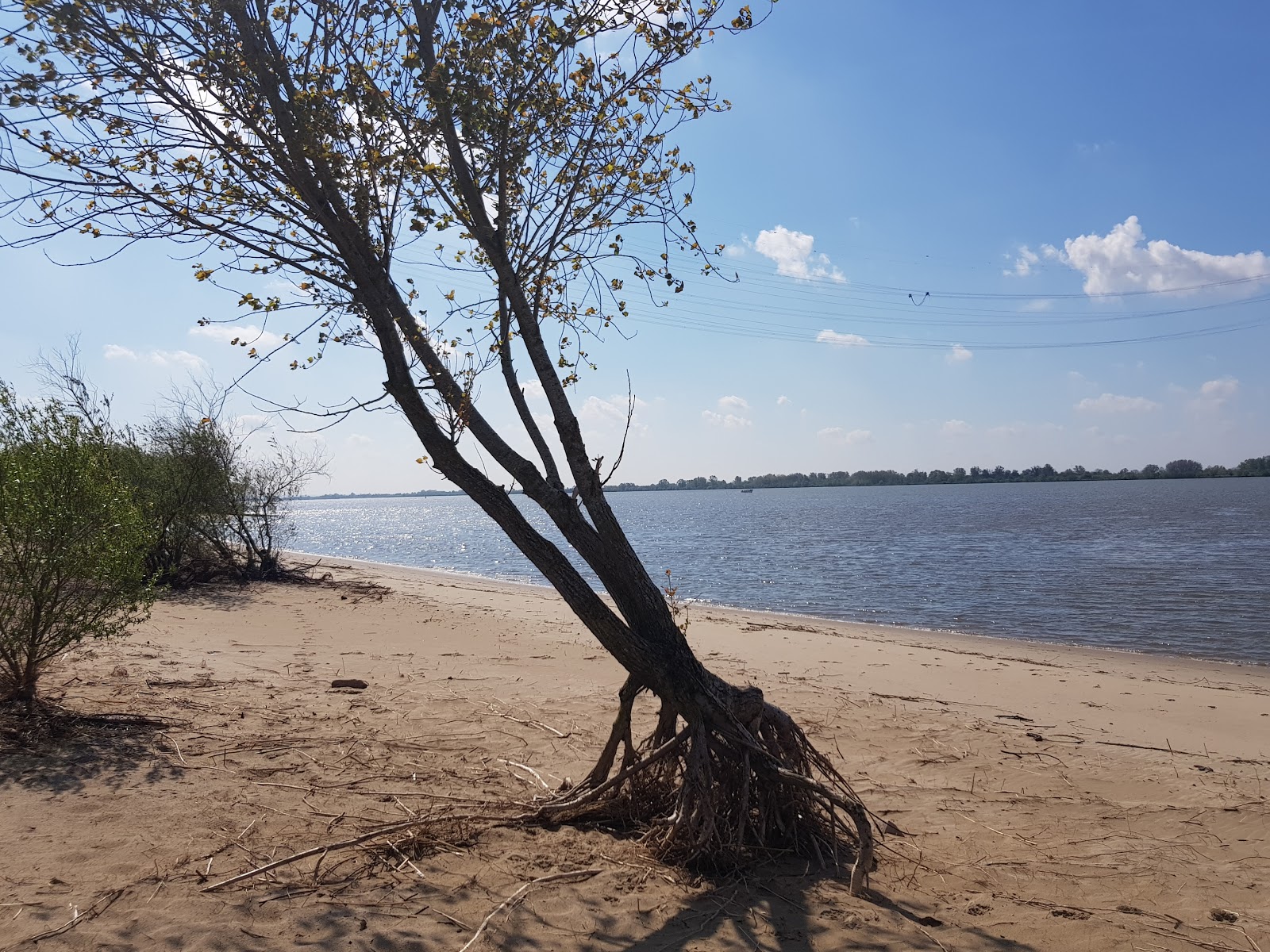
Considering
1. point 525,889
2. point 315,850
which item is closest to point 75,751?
point 315,850

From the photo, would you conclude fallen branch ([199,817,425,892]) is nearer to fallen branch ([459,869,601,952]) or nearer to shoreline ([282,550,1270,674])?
fallen branch ([459,869,601,952])

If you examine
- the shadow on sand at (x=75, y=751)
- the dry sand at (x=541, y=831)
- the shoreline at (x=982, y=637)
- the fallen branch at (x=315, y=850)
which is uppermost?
the shadow on sand at (x=75, y=751)

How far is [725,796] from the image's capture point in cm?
511

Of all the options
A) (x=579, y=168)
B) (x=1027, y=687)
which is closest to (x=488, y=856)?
(x=579, y=168)

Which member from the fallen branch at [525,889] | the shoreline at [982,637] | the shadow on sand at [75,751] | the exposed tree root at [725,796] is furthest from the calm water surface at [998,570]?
the shadow on sand at [75,751]

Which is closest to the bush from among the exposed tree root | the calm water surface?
the exposed tree root

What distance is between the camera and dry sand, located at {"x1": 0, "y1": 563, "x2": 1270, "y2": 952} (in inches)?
161

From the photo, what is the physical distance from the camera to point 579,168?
566 cm

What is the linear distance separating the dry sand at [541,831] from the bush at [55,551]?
0.78m

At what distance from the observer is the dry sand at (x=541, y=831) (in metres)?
4.09

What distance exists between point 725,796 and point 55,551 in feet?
17.5

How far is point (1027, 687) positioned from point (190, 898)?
35.0ft

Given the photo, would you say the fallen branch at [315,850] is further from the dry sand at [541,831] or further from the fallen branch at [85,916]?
the fallen branch at [85,916]

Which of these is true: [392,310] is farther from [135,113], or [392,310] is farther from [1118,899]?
[1118,899]
